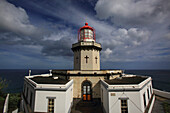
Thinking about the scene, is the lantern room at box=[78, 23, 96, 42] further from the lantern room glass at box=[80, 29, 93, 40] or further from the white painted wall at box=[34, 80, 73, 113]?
the white painted wall at box=[34, 80, 73, 113]

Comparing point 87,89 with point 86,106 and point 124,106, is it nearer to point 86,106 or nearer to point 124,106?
point 86,106

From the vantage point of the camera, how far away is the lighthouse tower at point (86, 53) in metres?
18.5

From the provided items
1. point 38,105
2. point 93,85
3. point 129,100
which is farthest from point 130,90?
point 38,105

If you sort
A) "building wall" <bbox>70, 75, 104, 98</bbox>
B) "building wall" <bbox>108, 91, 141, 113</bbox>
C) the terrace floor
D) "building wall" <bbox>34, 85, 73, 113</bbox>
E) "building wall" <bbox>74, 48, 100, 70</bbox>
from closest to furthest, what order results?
"building wall" <bbox>108, 91, 141, 113</bbox> < "building wall" <bbox>34, 85, 73, 113</bbox> < the terrace floor < "building wall" <bbox>70, 75, 104, 98</bbox> < "building wall" <bbox>74, 48, 100, 70</bbox>

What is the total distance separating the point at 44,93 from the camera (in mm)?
10844

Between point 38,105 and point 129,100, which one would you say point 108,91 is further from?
point 38,105

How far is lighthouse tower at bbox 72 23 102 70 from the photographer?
60.8ft

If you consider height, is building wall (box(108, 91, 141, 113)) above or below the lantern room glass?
below

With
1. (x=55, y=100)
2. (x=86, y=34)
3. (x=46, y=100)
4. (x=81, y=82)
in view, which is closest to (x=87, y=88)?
(x=81, y=82)

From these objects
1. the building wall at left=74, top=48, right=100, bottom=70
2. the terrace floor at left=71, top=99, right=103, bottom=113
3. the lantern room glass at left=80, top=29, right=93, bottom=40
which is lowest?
the terrace floor at left=71, top=99, right=103, bottom=113

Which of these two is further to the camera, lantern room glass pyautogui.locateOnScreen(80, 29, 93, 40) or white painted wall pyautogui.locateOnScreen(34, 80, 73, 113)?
lantern room glass pyautogui.locateOnScreen(80, 29, 93, 40)

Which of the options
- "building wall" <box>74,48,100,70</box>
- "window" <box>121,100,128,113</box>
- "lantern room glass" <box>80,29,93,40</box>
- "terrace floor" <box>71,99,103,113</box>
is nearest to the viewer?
"window" <box>121,100,128,113</box>

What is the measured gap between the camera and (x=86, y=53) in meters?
18.8

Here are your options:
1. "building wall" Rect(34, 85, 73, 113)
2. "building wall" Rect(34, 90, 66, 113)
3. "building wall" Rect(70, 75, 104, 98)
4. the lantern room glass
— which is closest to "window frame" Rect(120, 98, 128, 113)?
"building wall" Rect(70, 75, 104, 98)
